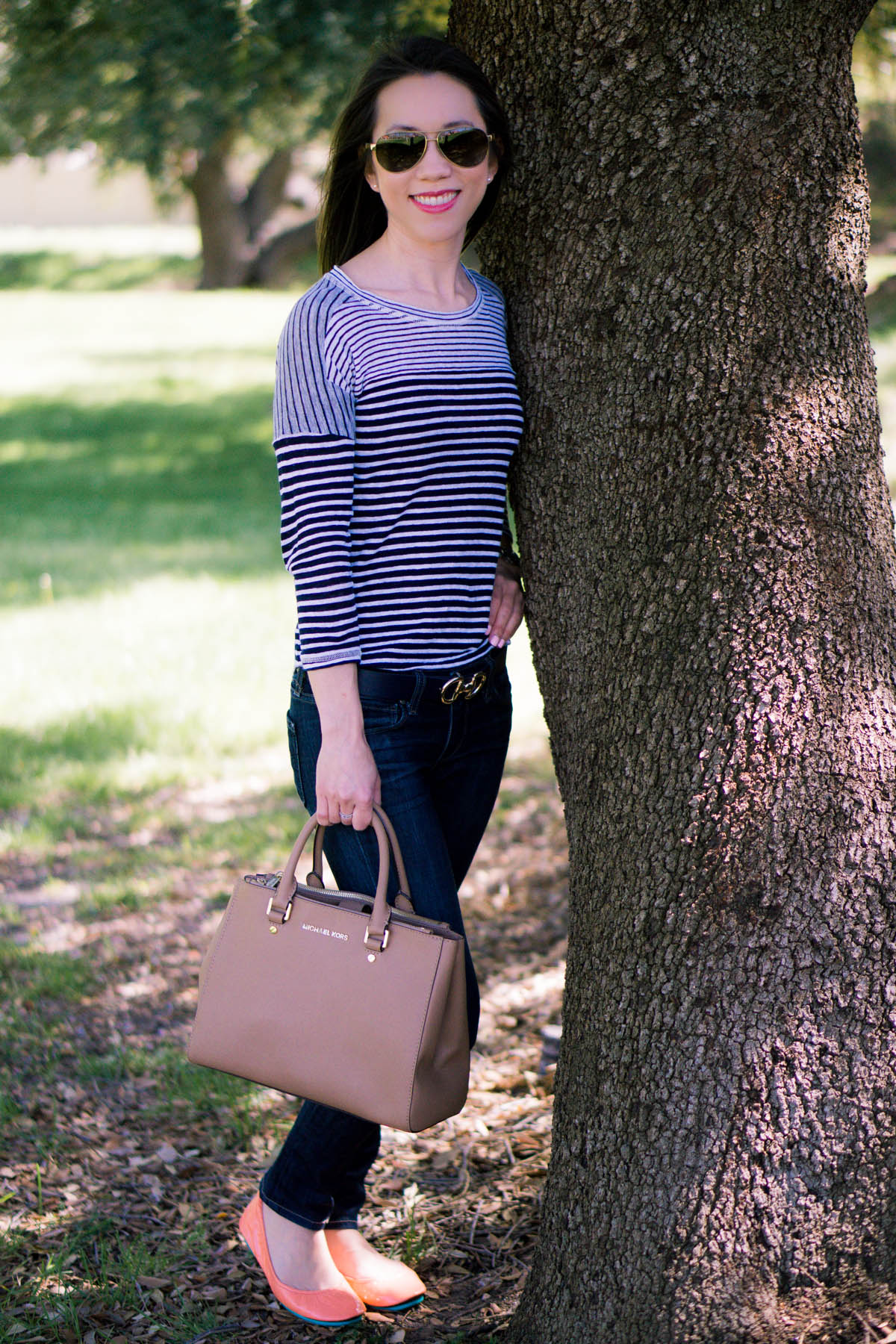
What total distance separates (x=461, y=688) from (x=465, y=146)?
93 cm

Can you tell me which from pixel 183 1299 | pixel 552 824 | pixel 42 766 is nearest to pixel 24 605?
pixel 42 766

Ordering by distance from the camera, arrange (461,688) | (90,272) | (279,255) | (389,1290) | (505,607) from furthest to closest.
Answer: (90,272), (279,255), (389,1290), (505,607), (461,688)

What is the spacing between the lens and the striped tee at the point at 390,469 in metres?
2.19

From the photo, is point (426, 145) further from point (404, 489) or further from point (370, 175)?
point (404, 489)

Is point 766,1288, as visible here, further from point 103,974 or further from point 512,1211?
point 103,974

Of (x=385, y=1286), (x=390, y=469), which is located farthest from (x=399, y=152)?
(x=385, y=1286)

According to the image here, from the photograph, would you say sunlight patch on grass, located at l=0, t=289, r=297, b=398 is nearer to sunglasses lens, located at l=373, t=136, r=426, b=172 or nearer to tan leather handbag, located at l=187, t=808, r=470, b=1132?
sunglasses lens, located at l=373, t=136, r=426, b=172

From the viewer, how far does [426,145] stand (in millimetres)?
2334

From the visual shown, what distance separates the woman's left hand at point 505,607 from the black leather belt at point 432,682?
49 mm

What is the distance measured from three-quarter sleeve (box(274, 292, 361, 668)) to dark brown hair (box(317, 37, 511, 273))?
41cm

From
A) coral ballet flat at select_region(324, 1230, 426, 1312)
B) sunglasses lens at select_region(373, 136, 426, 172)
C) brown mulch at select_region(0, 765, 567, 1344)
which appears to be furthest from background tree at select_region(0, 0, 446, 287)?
coral ballet flat at select_region(324, 1230, 426, 1312)

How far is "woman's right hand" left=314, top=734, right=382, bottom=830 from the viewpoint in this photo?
225 cm

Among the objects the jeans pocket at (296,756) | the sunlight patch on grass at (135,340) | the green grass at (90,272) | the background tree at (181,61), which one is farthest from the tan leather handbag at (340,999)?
the green grass at (90,272)

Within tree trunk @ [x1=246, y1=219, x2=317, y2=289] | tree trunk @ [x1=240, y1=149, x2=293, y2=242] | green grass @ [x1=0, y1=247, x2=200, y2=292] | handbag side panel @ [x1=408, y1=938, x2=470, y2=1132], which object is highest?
handbag side panel @ [x1=408, y1=938, x2=470, y2=1132]
